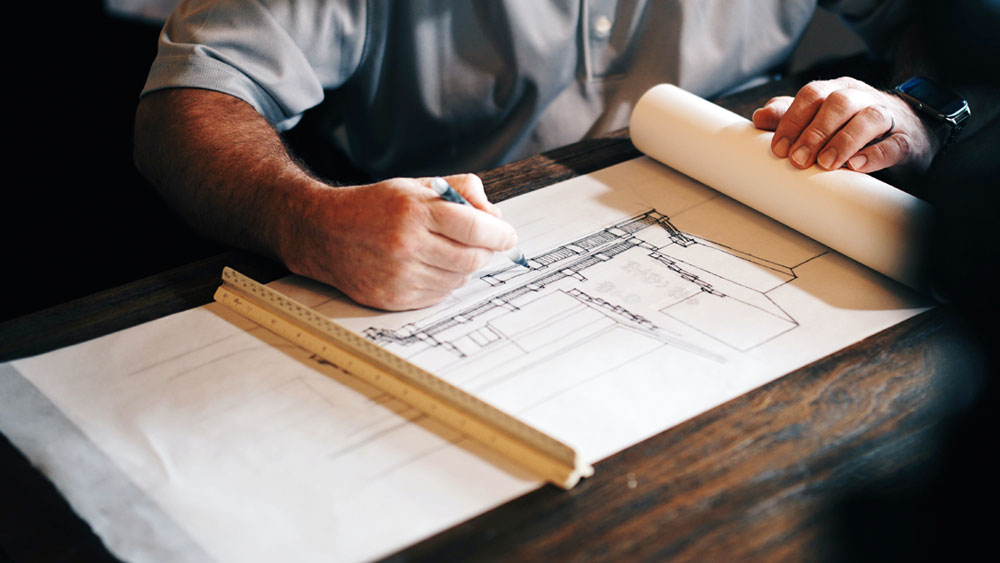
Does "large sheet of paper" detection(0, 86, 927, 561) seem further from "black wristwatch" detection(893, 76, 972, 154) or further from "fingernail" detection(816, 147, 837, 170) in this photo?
"black wristwatch" detection(893, 76, 972, 154)

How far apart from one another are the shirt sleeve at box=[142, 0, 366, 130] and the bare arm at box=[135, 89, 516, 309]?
33 mm

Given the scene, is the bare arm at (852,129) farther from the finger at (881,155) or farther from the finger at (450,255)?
the finger at (450,255)

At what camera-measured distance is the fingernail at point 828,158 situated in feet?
3.03

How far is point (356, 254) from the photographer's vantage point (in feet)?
2.67

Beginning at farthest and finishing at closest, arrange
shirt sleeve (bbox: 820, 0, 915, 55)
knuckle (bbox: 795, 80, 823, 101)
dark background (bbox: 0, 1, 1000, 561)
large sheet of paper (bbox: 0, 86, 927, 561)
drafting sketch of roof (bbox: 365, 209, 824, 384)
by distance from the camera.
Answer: dark background (bbox: 0, 1, 1000, 561)
shirt sleeve (bbox: 820, 0, 915, 55)
knuckle (bbox: 795, 80, 823, 101)
drafting sketch of roof (bbox: 365, 209, 824, 384)
large sheet of paper (bbox: 0, 86, 927, 561)

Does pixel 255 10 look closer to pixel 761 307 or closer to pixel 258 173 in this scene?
pixel 258 173

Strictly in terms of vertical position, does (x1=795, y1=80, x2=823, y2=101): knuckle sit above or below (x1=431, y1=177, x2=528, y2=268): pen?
above

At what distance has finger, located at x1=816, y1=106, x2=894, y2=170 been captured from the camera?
0.93m

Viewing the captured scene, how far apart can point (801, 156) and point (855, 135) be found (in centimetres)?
8

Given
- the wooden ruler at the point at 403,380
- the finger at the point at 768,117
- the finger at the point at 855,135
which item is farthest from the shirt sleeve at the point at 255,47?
the finger at the point at 855,135

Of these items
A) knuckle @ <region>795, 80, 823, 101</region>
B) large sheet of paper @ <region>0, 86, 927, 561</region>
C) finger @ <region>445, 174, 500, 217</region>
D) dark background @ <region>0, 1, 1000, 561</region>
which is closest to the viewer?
large sheet of paper @ <region>0, 86, 927, 561</region>

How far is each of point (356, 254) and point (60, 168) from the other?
164 centimetres

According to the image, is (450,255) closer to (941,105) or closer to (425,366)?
(425,366)

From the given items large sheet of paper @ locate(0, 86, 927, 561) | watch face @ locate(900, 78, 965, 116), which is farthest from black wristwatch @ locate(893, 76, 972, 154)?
large sheet of paper @ locate(0, 86, 927, 561)
